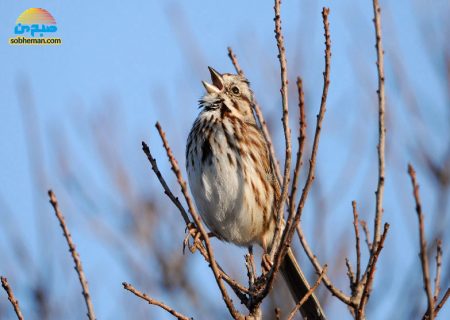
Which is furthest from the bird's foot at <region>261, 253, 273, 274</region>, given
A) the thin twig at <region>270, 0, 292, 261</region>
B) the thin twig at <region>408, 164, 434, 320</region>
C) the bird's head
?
the thin twig at <region>408, 164, 434, 320</region>

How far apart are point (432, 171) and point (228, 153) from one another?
145cm

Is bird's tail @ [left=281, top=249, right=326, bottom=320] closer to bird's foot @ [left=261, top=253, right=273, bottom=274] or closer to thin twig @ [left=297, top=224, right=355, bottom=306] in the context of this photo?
bird's foot @ [left=261, top=253, right=273, bottom=274]

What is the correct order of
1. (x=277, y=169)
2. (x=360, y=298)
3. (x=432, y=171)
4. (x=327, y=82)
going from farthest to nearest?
1. (x=432, y=171)
2. (x=277, y=169)
3. (x=360, y=298)
4. (x=327, y=82)

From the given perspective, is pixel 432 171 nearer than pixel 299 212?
No

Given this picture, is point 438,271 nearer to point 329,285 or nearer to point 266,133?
point 329,285

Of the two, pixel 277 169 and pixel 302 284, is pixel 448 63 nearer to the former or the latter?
pixel 277 169

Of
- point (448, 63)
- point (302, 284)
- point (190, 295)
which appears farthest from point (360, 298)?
point (190, 295)

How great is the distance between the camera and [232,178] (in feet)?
16.6

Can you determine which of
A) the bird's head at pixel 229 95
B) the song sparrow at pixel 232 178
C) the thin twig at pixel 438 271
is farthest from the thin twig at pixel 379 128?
the bird's head at pixel 229 95

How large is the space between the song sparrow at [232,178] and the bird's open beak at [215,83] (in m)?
0.01

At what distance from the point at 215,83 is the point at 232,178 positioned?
38.7 inches

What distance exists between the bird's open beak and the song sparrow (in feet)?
0.03

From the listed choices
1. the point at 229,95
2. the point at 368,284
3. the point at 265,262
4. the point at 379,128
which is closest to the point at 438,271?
the point at 368,284

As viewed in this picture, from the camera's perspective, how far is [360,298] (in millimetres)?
3459
